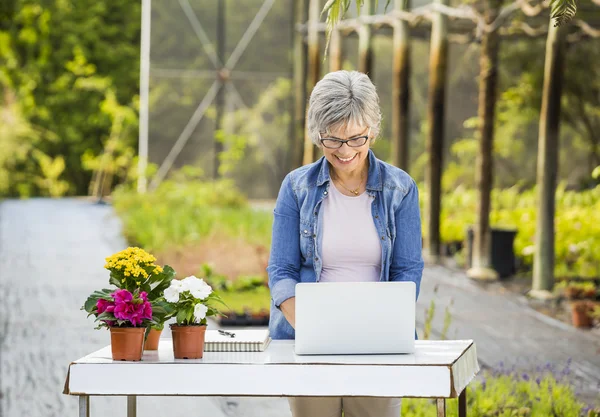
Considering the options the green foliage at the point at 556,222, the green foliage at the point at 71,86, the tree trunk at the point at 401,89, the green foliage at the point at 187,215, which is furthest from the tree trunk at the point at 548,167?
the green foliage at the point at 71,86

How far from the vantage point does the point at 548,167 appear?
29.1ft

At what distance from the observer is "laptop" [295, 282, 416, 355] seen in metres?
2.81

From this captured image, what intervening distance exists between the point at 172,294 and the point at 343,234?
0.52 m

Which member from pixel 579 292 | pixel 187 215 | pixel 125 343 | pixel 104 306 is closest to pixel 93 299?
pixel 104 306

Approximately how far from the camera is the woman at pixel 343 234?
3.16m

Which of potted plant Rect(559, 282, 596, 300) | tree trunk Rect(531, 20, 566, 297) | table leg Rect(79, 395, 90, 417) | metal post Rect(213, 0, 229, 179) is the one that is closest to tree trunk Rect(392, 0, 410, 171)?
tree trunk Rect(531, 20, 566, 297)

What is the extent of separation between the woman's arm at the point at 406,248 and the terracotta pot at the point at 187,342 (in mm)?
612

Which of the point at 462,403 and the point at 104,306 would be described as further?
the point at 462,403

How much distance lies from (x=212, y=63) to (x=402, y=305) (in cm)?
1375

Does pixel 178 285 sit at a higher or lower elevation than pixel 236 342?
higher

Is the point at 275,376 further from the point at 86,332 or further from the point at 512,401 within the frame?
the point at 86,332

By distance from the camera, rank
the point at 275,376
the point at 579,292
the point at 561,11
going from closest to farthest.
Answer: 1. the point at 275,376
2. the point at 561,11
3. the point at 579,292

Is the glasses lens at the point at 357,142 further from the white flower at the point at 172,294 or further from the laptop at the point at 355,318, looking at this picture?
the white flower at the point at 172,294

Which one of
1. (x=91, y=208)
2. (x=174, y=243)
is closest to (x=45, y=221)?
(x=91, y=208)
